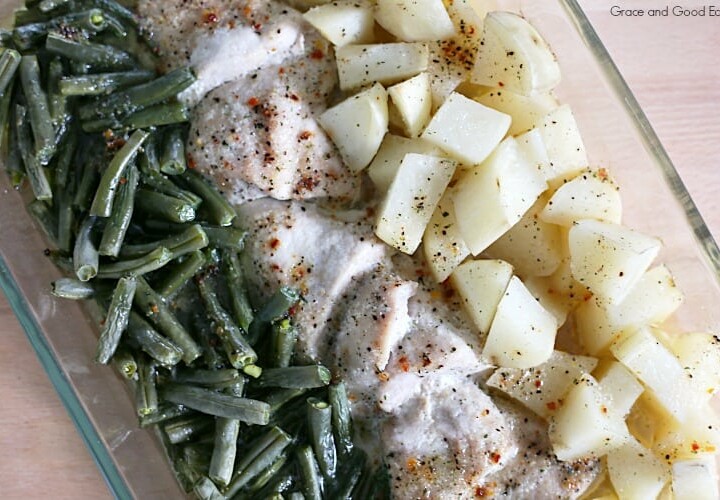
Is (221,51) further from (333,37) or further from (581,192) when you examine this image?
(581,192)

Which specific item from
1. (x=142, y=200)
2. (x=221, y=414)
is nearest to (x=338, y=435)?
(x=221, y=414)

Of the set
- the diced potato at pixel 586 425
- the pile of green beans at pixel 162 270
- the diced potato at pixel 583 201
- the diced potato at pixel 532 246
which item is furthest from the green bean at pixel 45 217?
the diced potato at pixel 586 425

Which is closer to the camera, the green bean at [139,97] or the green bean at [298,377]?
the green bean at [298,377]

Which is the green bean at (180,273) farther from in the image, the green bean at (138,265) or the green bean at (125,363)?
the green bean at (125,363)

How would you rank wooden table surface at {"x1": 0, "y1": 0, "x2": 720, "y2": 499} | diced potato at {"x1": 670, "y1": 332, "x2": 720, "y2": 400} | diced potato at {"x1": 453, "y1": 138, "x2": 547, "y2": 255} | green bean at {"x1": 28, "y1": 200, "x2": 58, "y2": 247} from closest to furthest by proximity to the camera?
diced potato at {"x1": 453, "y1": 138, "x2": 547, "y2": 255}
diced potato at {"x1": 670, "y1": 332, "x2": 720, "y2": 400}
green bean at {"x1": 28, "y1": 200, "x2": 58, "y2": 247}
wooden table surface at {"x1": 0, "y1": 0, "x2": 720, "y2": 499}

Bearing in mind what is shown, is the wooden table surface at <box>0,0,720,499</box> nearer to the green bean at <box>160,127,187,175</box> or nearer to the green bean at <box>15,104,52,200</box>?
the green bean at <box>15,104,52,200</box>

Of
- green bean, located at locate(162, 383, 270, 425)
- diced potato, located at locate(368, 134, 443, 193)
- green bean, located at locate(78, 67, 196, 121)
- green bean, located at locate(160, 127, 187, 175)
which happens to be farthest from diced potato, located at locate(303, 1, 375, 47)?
green bean, located at locate(162, 383, 270, 425)

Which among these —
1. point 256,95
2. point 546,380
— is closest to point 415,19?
point 256,95
